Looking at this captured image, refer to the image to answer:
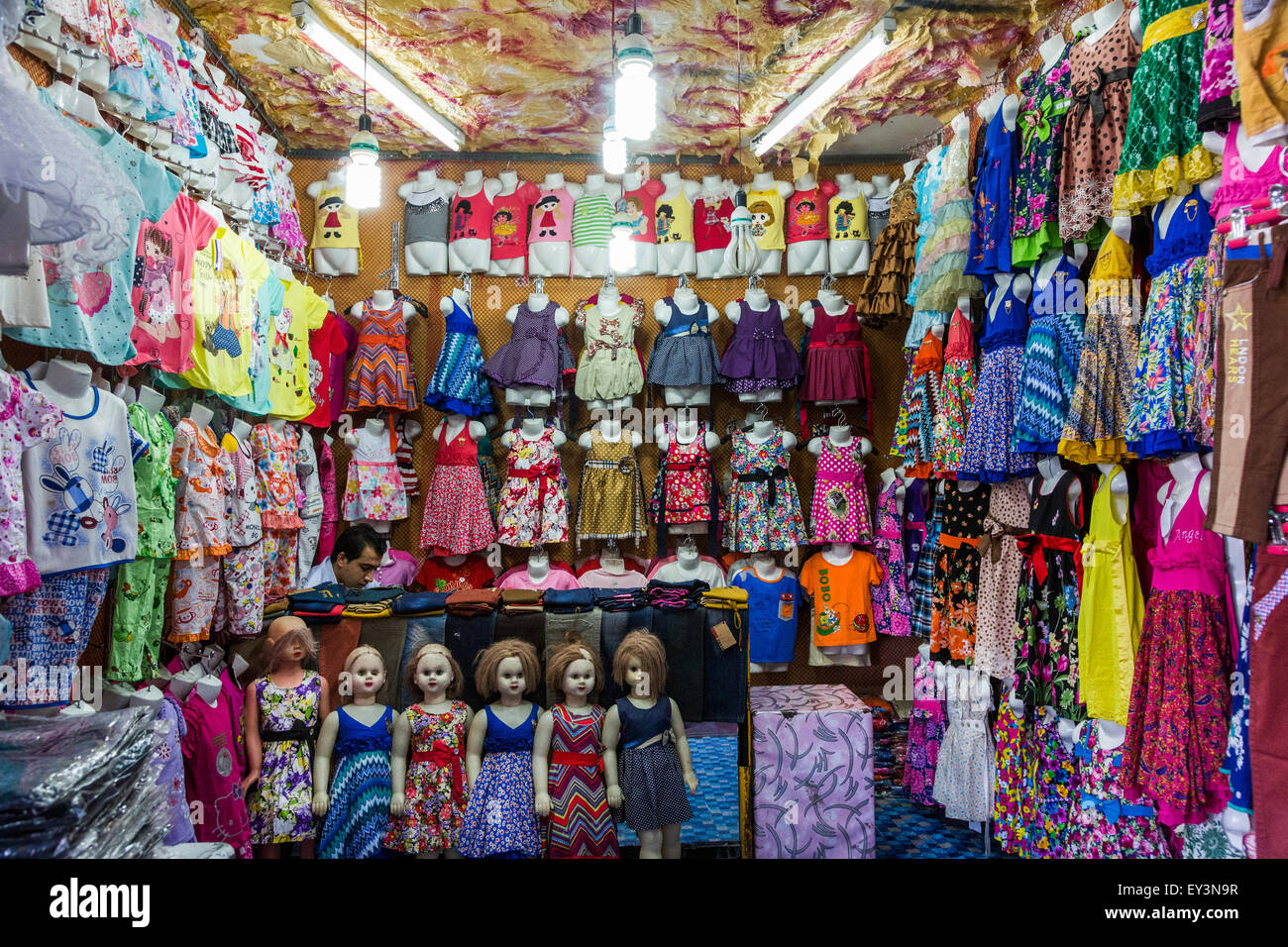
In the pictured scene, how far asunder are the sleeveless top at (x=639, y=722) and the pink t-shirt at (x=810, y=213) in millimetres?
3536

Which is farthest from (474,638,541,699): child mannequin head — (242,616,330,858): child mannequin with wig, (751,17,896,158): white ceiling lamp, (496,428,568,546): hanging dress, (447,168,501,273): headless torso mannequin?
(447,168,501,273): headless torso mannequin

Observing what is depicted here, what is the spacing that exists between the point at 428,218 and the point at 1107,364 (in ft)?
13.2

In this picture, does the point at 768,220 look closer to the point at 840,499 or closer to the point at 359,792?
the point at 840,499

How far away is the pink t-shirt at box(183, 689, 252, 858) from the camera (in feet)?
9.18

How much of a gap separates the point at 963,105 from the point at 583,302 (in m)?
2.43

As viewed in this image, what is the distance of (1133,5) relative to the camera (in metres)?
2.88

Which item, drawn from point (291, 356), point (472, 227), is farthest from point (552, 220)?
point (291, 356)

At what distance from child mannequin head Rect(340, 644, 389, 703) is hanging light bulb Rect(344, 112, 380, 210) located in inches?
67.8

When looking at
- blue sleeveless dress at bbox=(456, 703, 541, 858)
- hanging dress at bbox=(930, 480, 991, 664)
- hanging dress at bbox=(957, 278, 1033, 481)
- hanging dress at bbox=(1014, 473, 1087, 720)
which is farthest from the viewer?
hanging dress at bbox=(930, 480, 991, 664)

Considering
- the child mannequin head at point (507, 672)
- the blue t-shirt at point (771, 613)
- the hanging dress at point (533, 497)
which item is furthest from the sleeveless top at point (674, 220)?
the child mannequin head at point (507, 672)

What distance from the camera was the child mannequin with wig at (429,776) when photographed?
2.72m

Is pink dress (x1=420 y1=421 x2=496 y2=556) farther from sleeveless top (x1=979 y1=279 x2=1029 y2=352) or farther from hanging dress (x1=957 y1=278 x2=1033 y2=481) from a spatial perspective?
sleeveless top (x1=979 y1=279 x2=1029 y2=352)

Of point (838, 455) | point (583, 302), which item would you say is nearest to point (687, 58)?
point (583, 302)

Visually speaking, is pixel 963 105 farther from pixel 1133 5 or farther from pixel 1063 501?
pixel 1063 501
